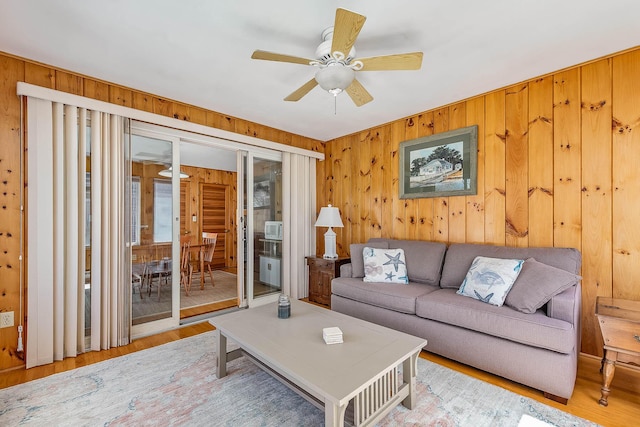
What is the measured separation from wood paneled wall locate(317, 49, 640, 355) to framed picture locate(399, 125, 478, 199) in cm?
8

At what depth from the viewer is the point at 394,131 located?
12.2ft

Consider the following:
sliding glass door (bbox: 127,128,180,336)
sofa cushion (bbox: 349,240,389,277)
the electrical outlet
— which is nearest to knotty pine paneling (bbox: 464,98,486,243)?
sofa cushion (bbox: 349,240,389,277)

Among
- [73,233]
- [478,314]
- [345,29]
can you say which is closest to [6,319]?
[73,233]

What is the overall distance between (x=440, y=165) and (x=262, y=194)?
2.29m

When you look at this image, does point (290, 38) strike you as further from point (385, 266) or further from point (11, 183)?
point (11, 183)

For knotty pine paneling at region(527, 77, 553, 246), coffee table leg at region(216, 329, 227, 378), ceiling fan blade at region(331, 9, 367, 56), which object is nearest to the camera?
ceiling fan blade at region(331, 9, 367, 56)

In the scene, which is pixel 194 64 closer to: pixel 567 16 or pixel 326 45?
pixel 326 45

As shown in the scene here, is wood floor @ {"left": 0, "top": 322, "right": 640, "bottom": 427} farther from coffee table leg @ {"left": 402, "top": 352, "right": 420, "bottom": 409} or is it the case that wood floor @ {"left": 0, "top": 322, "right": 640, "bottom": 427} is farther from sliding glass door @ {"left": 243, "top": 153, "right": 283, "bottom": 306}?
sliding glass door @ {"left": 243, "top": 153, "right": 283, "bottom": 306}

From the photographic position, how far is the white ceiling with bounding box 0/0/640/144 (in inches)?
68.3

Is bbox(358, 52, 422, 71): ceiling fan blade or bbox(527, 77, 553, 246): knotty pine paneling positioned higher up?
bbox(358, 52, 422, 71): ceiling fan blade

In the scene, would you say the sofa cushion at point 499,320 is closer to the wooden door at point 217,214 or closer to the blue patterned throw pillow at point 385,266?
the blue patterned throw pillow at point 385,266

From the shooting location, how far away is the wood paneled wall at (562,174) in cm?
222

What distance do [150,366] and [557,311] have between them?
2983 millimetres

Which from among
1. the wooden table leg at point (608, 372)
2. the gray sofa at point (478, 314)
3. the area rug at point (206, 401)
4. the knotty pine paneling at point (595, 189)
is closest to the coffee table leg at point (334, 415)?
the area rug at point (206, 401)
